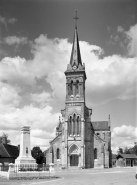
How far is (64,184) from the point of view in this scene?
19266 millimetres

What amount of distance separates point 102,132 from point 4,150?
3013 centimetres

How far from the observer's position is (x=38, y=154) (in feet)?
251

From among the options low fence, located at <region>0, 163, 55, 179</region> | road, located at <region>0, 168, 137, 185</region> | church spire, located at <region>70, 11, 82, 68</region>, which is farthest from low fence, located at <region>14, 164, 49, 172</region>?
church spire, located at <region>70, 11, 82, 68</region>

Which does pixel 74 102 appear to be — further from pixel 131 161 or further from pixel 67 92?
pixel 131 161

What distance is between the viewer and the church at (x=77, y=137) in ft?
174

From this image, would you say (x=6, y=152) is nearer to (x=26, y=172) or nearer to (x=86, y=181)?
(x=26, y=172)

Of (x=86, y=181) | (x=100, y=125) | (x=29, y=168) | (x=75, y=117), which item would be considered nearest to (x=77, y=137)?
(x=75, y=117)

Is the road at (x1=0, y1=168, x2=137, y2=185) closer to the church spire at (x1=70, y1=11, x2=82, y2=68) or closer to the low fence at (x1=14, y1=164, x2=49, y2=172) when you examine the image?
the low fence at (x1=14, y1=164, x2=49, y2=172)

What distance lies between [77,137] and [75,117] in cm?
456

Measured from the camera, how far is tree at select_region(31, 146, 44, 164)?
75.2m

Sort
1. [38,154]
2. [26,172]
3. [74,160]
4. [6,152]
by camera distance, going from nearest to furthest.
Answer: [26,172]
[6,152]
[74,160]
[38,154]

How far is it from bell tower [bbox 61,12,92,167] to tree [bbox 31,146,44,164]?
80.6ft

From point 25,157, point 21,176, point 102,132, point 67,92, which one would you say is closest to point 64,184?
→ point 21,176

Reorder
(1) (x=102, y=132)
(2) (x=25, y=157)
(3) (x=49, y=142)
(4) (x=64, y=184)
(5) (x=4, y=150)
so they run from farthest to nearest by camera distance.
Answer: (1) (x=102, y=132)
(3) (x=49, y=142)
(5) (x=4, y=150)
(2) (x=25, y=157)
(4) (x=64, y=184)
